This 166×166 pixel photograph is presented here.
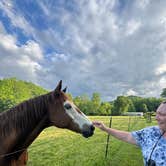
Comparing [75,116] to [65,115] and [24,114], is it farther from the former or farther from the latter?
[24,114]

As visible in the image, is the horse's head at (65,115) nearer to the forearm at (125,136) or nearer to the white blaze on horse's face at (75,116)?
the white blaze on horse's face at (75,116)

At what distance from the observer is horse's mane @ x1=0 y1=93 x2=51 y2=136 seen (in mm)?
2635

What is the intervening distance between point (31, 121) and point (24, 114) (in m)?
0.14

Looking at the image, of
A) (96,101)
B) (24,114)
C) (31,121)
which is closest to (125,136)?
(31,121)

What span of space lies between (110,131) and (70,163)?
3.94 meters

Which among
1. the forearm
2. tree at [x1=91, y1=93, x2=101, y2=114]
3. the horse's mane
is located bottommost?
the forearm

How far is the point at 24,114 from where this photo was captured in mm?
2727

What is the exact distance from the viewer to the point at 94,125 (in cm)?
300

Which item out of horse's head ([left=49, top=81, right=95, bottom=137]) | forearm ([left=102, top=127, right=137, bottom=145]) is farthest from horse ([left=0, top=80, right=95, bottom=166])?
forearm ([left=102, top=127, right=137, bottom=145])

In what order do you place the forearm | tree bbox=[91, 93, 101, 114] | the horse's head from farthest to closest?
tree bbox=[91, 93, 101, 114] < the horse's head < the forearm

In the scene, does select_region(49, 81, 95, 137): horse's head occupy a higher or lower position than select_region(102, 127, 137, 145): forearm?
higher

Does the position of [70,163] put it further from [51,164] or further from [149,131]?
[149,131]

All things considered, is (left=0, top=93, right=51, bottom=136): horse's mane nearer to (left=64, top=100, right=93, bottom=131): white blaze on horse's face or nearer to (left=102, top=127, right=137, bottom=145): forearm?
(left=64, top=100, right=93, bottom=131): white blaze on horse's face

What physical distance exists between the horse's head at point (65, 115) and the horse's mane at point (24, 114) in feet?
0.39
